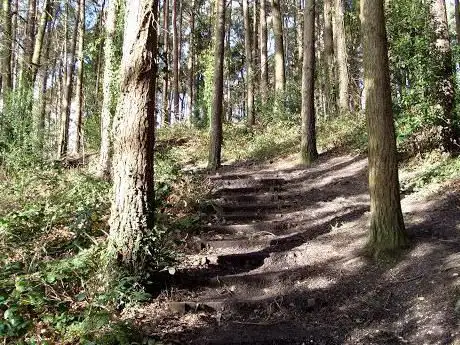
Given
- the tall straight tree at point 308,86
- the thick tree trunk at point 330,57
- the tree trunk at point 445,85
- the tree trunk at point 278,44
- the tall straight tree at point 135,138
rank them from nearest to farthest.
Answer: the tall straight tree at point 135,138 → the tree trunk at point 445,85 → the tall straight tree at point 308,86 → the tree trunk at point 278,44 → the thick tree trunk at point 330,57

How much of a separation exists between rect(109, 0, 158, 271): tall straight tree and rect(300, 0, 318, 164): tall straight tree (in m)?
6.39

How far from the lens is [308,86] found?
37.0 feet

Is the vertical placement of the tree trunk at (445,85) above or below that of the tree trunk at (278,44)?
below

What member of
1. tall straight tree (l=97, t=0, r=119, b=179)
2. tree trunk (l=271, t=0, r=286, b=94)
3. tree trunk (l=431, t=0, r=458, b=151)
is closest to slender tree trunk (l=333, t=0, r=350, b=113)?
tree trunk (l=271, t=0, r=286, b=94)

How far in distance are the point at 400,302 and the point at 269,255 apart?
7.07ft

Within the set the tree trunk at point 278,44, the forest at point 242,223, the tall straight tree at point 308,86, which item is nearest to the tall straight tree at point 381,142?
the forest at point 242,223

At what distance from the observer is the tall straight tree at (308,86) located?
36.6 feet

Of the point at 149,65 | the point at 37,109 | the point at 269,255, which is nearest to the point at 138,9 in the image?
the point at 149,65

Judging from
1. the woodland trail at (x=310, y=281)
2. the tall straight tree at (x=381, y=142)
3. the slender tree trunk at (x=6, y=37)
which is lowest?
the woodland trail at (x=310, y=281)

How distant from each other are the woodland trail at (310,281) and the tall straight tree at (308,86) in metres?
3.06

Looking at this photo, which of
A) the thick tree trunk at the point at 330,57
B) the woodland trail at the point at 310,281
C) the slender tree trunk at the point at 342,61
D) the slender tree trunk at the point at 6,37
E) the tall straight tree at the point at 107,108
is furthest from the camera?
the thick tree trunk at the point at 330,57

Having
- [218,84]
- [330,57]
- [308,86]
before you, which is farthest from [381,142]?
[330,57]

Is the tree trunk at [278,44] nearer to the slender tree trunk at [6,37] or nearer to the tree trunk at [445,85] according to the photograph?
the tree trunk at [445,85]

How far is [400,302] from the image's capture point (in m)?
4.92
